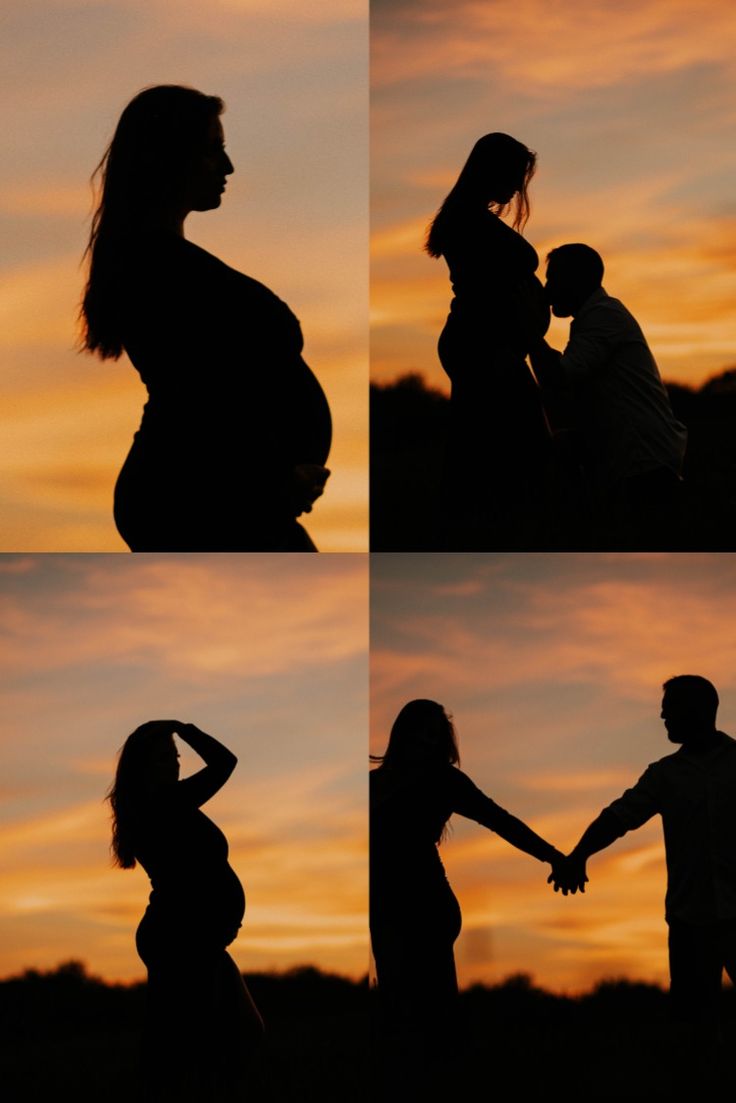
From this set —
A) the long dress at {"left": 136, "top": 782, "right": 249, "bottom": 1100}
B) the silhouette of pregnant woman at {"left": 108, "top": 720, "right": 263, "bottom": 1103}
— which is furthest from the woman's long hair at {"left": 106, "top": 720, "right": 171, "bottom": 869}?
the long dress at {"left": 136, "top": 782, "right": 249, "bottom": 1100}

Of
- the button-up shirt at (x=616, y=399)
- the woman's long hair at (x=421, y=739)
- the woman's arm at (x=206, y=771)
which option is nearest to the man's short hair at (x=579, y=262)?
the button-up shirt at (x=616, y=399)

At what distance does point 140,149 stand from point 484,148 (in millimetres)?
1612

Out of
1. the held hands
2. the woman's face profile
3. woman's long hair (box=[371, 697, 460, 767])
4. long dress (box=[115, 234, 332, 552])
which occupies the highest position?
the woman's face profile

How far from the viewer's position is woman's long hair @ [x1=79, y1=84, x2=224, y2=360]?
22.6 feet

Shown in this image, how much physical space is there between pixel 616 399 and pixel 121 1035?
10.7 ft

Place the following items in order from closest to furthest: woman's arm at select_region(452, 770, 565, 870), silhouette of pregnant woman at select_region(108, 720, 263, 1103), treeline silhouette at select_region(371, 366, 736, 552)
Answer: silhouette of pregnant woman at select_region(108, 720, 263, 1103) < woman's arm at select_region(452, 770, 565, 870) < treeline silhouette at select_region(371, 366, 736, 552)

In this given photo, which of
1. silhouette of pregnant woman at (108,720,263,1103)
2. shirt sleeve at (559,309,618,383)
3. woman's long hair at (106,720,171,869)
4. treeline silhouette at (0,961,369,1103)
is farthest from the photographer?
shirt sleeve at (559,309,618,383)

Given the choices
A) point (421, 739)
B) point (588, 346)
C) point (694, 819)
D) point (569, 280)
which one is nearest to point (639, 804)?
point (694, 819)

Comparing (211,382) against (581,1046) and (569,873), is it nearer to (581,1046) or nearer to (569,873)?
(569,873)

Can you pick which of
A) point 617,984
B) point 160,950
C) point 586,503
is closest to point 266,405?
point 586,503

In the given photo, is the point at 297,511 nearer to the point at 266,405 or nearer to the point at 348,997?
the point at 266,405

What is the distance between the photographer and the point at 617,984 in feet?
25.2

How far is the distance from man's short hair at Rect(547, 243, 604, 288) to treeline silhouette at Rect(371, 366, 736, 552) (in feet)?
1.99

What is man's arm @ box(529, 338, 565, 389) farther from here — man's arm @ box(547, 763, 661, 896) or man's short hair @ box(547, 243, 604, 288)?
man's arm @ box(547, 763, 661, 896)
